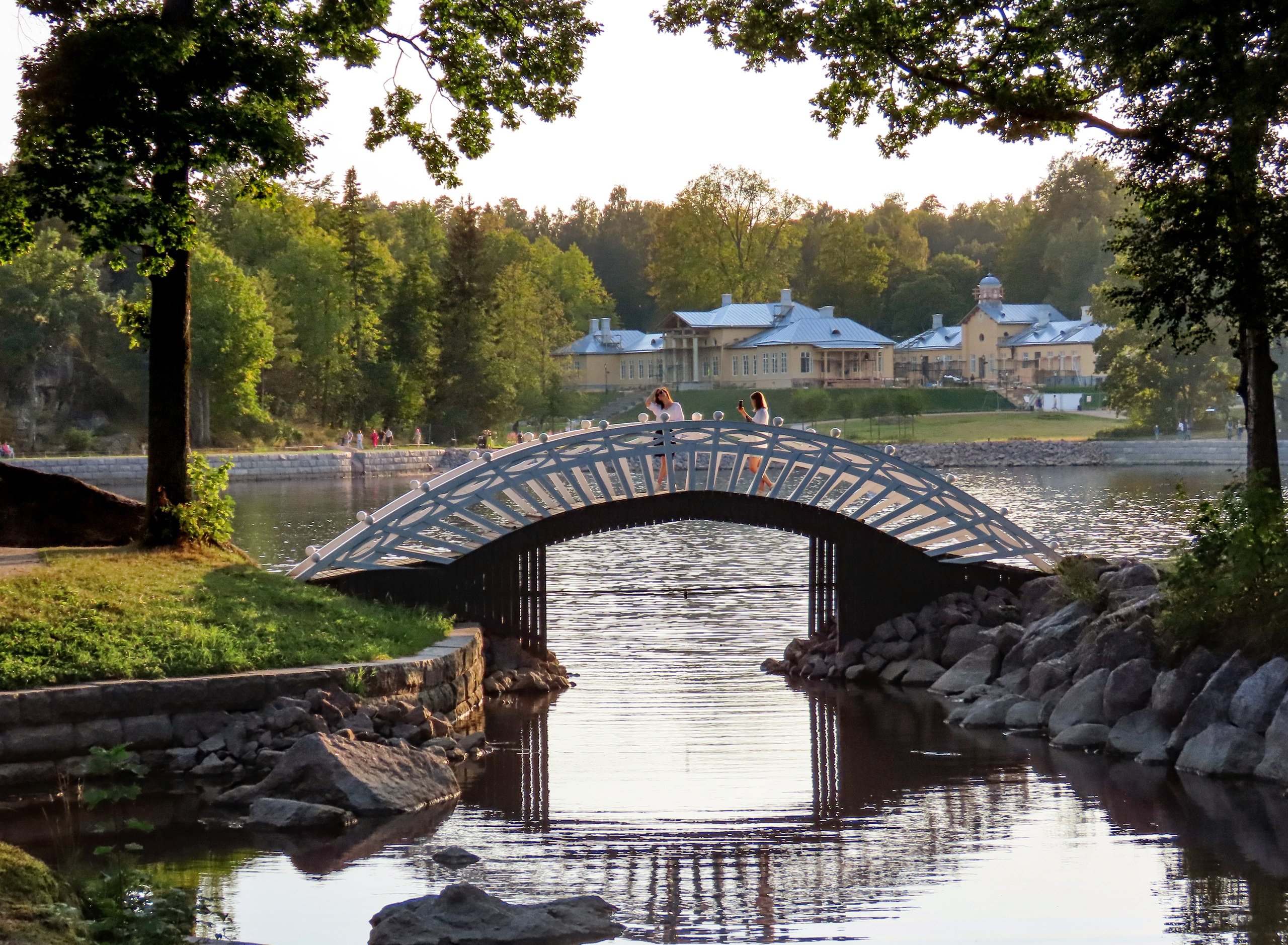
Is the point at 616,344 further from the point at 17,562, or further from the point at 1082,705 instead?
the point at 1082,705

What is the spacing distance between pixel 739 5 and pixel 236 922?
43.6 feet

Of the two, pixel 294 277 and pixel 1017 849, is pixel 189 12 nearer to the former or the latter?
pixel 1017 849

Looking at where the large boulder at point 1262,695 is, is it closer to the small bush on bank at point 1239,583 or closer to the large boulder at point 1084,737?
the small bush on bank at point 1239,583

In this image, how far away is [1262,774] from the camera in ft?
43.2

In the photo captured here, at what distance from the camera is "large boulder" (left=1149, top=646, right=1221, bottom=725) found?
14.3 meters

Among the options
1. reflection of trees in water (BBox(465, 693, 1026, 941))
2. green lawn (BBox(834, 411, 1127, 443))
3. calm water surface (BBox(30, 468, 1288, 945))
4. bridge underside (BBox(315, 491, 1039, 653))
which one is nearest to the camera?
calm water surface (BBox(30, 468, 1288, 945))

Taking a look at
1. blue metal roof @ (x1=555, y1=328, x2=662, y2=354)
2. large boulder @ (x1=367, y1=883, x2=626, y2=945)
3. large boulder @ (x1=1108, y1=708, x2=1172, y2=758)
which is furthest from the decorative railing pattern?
blue metal roof @ (x1=555, y1=328, x2=662, y2=354)

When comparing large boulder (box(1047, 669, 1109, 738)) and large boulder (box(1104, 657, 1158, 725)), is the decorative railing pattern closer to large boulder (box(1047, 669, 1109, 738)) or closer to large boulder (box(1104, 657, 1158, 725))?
large boulder (box(1047, 669, 1109, 738))

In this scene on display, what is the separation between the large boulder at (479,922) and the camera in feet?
28.9

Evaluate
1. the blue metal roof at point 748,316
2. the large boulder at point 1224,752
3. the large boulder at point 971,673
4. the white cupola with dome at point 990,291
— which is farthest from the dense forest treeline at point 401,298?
the large boulder at point 1224,752

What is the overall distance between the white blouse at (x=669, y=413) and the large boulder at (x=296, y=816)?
8.36 meters

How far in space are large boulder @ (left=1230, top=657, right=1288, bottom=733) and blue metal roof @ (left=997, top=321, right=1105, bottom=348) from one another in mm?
78749

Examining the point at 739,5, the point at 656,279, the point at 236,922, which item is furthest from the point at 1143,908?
the point at 656,279

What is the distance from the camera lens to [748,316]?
95.4 metres
